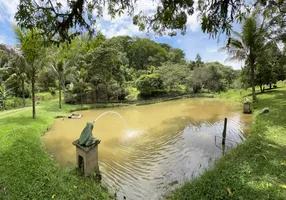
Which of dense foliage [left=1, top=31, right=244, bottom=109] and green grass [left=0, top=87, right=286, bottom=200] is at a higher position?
dense foliage [left=1, top=31, right=244, bottom=109]

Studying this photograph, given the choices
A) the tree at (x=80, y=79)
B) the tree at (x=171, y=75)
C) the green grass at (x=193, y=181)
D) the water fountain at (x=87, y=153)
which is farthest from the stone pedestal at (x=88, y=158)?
the tree at (x=171, y=75)

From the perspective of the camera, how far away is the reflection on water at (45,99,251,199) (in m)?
5.13

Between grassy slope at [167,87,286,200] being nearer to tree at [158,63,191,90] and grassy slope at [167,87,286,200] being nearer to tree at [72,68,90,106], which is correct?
tree at [72,68,90,106]

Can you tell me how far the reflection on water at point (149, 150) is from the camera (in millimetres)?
5129

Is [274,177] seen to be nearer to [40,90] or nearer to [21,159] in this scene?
[21,159]

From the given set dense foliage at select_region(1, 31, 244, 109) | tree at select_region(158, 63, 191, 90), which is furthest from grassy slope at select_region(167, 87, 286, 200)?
tree at select_region(158, 63, 191, 90)

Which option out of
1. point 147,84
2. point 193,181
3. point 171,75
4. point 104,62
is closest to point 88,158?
point 193,181

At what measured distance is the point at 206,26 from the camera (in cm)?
392

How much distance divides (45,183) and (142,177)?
8.43 feet

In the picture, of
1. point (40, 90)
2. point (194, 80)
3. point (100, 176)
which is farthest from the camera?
point (194, 80)

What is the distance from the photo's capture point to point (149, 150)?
7.44 metres

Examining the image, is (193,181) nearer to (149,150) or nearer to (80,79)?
(149,150)

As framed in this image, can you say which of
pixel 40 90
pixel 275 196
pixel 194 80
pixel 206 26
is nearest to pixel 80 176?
pixel 275 196

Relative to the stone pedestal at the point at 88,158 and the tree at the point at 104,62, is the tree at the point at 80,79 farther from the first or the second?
the stone pedestal at the point at 88,158
